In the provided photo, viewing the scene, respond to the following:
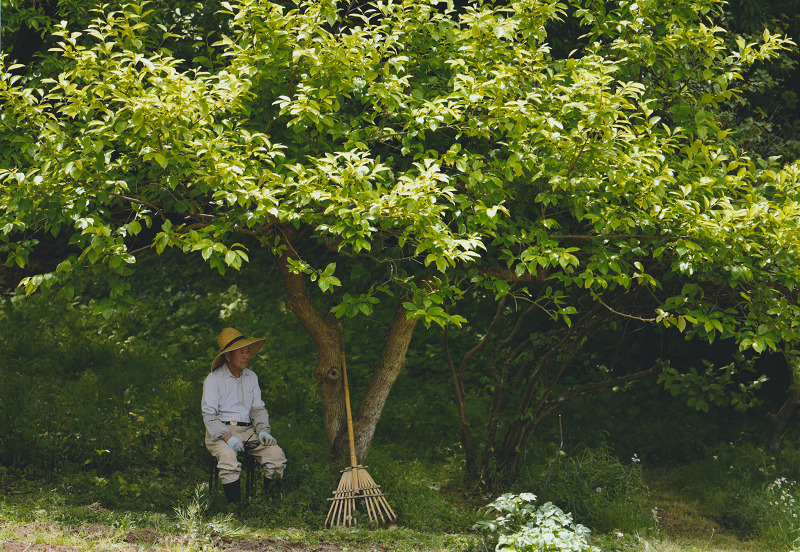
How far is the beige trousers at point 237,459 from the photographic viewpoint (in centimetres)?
558

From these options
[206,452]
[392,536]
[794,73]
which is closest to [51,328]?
[206,452]

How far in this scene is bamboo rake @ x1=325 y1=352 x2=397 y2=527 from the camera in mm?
5562

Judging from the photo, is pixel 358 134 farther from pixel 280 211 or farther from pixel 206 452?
pixel 206 452

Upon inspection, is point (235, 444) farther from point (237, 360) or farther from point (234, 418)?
point (237, 360)

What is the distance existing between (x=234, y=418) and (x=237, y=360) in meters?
0.41

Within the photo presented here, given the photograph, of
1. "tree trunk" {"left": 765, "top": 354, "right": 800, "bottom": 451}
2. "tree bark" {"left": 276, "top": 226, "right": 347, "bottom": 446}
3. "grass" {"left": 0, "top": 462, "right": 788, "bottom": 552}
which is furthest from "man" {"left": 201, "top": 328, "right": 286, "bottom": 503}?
"tree trunk" {"left": 765, "top": 354, "right": 800, "bottom": 451}

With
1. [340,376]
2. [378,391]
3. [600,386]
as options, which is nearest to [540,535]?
[378,391]

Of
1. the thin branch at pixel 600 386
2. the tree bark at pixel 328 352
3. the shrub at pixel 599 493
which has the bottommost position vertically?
the shrub at pixel 599 493

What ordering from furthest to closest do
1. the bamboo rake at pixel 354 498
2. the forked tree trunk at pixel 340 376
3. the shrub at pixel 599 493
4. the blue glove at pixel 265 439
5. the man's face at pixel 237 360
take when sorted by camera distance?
the forked tree trunk at pixel 340 376 → the shrub at pixel 599 493 → the man's face at pixel 237 360 → the blue glove at pixel 265 439 → the bamboo rake at pixel 354 498

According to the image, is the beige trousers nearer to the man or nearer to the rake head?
the man

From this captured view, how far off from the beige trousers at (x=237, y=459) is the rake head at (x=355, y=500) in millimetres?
486

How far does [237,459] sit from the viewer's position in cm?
576

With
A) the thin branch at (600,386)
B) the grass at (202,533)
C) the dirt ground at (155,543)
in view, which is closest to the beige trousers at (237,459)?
the grass at (202,533)

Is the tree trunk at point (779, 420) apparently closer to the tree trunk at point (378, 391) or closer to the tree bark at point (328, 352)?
the tree trunk at point (378, 391)
